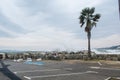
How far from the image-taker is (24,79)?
22844 mm

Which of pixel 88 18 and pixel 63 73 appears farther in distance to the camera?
pixel 88 18

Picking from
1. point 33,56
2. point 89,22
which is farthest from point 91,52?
point 33,56

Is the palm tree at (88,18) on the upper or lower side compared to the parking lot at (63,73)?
upper

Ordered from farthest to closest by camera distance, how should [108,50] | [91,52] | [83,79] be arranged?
[91,52], [108,50], [83,79]

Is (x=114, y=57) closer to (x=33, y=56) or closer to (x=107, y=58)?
(x=107, y=58)

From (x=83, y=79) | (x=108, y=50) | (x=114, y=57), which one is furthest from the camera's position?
(x=108, y=50)

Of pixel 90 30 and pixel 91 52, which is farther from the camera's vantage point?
pixel 91 52

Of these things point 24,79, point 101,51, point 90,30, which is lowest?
point 24,79

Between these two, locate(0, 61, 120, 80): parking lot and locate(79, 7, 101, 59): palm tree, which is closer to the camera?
locate(0, 61, 120, 80): parking lot

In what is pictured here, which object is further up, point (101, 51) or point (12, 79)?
point (101, 51)

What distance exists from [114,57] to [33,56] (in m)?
34.1

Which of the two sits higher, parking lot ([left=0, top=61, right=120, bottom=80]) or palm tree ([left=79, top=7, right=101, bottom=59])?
palm tree ([left=79, top=7, right=101, bottom=59])

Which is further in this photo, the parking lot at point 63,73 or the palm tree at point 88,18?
the palm tree at point 88,18

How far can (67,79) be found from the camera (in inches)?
887
